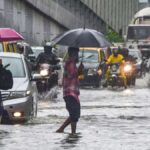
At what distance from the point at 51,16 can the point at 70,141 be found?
2147 inches

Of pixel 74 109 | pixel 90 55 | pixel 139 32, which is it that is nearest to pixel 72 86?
pixel 74 109

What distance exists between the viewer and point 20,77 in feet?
64.1

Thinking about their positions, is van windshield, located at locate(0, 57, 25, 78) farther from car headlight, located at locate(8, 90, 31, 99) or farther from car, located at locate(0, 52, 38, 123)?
car headlight, located at locate(8, 90, 31, 99)

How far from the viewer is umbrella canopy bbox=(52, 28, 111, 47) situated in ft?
67.8

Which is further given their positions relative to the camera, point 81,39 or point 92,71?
point 92,71

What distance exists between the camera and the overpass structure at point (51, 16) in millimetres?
57647

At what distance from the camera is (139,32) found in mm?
56375

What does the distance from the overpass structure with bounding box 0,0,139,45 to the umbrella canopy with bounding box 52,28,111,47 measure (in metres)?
31.0

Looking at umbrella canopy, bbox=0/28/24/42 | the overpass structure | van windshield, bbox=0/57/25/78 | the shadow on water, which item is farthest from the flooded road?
the overpass structure

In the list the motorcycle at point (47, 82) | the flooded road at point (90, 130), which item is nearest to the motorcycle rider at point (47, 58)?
the motorcycle at point (47, 82)

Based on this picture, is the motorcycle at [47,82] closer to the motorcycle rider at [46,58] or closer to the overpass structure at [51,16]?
the motorcycle rider at [46,58]

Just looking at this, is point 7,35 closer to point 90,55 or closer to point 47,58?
point 47,58

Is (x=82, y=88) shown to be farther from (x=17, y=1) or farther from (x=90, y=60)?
(x=17, y=1)

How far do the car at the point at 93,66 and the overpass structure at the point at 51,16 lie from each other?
599 inches
